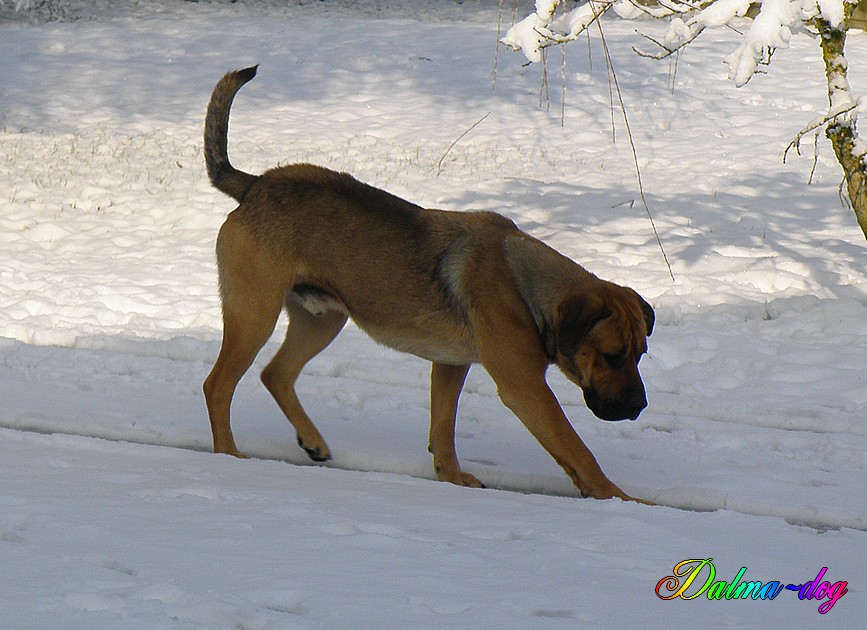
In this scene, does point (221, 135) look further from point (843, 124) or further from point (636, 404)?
point (843, 124)

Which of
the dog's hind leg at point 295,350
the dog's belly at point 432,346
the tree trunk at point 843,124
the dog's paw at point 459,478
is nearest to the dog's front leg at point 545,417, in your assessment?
the dog's belly at point 432,346

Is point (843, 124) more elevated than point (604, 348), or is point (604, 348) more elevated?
Result: point (843, 124)

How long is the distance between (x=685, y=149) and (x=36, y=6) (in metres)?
13.9

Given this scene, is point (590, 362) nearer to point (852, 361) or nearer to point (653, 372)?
point (653, 372)

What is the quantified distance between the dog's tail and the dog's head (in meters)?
1.82

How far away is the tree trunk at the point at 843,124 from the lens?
737 cm

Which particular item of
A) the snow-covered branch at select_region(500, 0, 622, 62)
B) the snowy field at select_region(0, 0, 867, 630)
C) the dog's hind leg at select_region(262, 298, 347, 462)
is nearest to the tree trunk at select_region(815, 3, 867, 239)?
the snowy field at select_region(0, 0, 867, 630)

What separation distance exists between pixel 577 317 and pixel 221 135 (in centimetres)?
210

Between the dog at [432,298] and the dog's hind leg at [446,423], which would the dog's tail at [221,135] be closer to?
the dog at [432,298]

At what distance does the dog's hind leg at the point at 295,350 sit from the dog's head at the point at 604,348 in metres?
1.36

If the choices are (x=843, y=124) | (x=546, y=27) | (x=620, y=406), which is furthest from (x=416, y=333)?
(x=843, y=124)

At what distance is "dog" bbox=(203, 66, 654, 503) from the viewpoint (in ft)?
15.1

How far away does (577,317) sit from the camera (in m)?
4.49

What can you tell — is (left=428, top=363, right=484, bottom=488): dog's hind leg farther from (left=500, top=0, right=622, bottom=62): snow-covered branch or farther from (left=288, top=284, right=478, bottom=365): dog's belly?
(left=500, top=0, right=622, bottom=62): snow-covered branch
